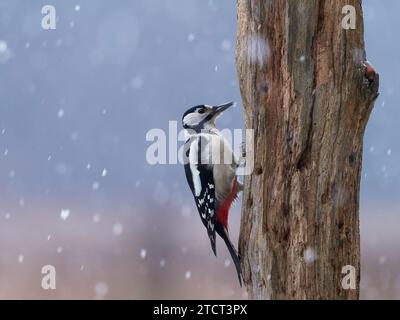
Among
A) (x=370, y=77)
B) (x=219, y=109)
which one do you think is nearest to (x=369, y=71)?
(x=370, y=77)

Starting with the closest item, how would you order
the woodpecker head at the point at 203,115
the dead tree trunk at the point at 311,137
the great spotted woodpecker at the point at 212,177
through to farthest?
the dead tree trunk at the point at 311,137, the great spotted woodpecker at the point at 212,177, the woodpecker head at the point at 203,115

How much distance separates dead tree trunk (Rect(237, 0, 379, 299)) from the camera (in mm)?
2246

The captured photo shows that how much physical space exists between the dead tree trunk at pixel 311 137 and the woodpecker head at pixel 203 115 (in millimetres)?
728

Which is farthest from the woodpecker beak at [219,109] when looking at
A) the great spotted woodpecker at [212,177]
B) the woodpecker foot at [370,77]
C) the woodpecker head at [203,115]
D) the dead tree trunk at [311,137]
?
the woodpecker foot at [370,77]

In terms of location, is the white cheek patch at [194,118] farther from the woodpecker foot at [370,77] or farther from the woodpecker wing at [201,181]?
the woodpecker foot at [370,77]

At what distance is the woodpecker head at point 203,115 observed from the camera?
303 centimetres

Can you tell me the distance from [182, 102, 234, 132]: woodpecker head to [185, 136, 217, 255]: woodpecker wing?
3.9 inches

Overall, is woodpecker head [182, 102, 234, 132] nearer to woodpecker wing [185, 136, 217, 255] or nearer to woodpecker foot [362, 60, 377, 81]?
woodpecker wing [185, 136, 217, 255]

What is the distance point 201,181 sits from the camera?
2920 millimetres

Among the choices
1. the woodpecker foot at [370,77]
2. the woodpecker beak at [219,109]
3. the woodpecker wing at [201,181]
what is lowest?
the woodpecker wing at [201,181]

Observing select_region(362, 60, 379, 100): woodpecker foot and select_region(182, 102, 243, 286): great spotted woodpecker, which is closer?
select_region(362, 60, 379, 100): woodpecker foot

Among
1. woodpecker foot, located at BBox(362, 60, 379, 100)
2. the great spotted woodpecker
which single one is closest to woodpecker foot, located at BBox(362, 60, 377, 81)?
woodpecker foot, located at BBox(362, 60, 379, 100)

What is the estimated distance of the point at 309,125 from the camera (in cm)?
225

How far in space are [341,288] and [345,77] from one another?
83 centimetres
